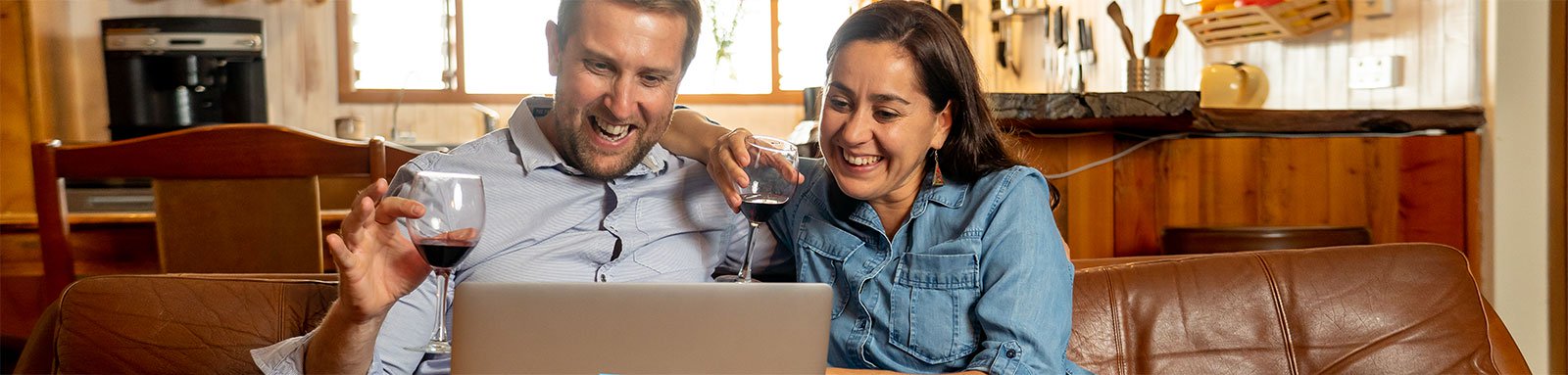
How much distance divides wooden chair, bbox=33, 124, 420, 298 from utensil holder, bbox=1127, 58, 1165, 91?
6.43ft

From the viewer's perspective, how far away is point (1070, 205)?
2.60 meters

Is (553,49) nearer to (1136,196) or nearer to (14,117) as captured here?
(1136,196)

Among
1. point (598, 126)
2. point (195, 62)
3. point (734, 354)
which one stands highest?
point (195, 62)

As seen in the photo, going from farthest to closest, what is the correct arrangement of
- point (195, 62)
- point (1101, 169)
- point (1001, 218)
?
1. point (195, 62)
2. point (1101, 169)
3. point (1001, 218)

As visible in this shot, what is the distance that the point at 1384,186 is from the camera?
2.65 metres

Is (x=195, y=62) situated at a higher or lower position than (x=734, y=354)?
higher

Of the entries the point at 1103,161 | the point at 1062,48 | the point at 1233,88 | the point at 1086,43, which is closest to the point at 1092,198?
the point at 1103,161

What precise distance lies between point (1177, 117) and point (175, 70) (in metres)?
3.84

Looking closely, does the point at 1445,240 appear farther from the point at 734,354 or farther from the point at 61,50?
the point at 61,50

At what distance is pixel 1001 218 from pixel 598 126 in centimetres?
54

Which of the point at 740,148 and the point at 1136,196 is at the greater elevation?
the point at 740,148

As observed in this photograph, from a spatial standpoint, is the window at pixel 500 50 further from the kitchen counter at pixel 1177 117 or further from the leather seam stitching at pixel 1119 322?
the leather seam stitching at pixel 1119 322

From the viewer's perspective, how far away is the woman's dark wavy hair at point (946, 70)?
1.40 m

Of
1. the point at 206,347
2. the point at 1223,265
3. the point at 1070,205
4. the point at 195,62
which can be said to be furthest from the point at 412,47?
the point at 1223,265
